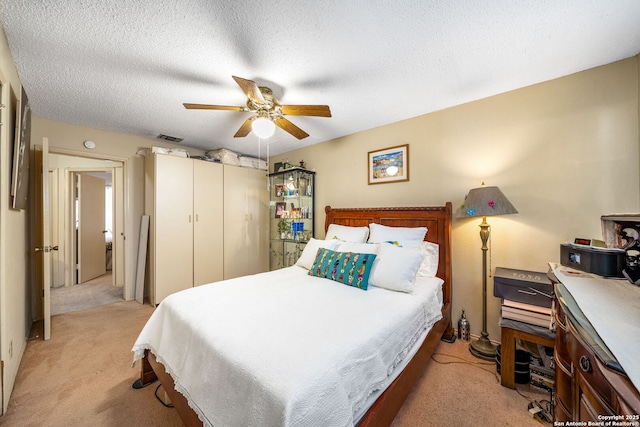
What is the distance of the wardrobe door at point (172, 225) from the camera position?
3.16 metres

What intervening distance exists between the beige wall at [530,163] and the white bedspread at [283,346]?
90 centimetres

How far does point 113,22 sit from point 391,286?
259cm

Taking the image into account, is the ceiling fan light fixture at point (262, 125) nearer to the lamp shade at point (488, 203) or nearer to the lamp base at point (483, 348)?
the lamp shade at point (488, 203)

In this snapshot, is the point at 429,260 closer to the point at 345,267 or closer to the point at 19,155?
the point at 345,267

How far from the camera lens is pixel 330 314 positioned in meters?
1.42

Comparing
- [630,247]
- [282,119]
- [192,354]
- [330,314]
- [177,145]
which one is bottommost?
[192,354]

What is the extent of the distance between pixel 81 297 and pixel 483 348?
5345 mm

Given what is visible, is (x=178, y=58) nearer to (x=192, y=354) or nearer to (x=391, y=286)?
(x=192, y=354)

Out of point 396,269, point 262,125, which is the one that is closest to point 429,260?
point 396,269

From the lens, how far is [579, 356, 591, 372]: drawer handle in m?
0.68

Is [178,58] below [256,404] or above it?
above

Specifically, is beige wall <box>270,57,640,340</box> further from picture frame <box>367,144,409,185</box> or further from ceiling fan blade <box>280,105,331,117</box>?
ceiling fan blade <box>280,105,331,117</box>

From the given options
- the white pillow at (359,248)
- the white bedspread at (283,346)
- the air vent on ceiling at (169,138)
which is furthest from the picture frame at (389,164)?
the air vent on ceiling at (169,138)

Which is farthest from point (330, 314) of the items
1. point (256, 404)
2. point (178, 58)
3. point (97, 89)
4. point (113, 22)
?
point (97, 89)
